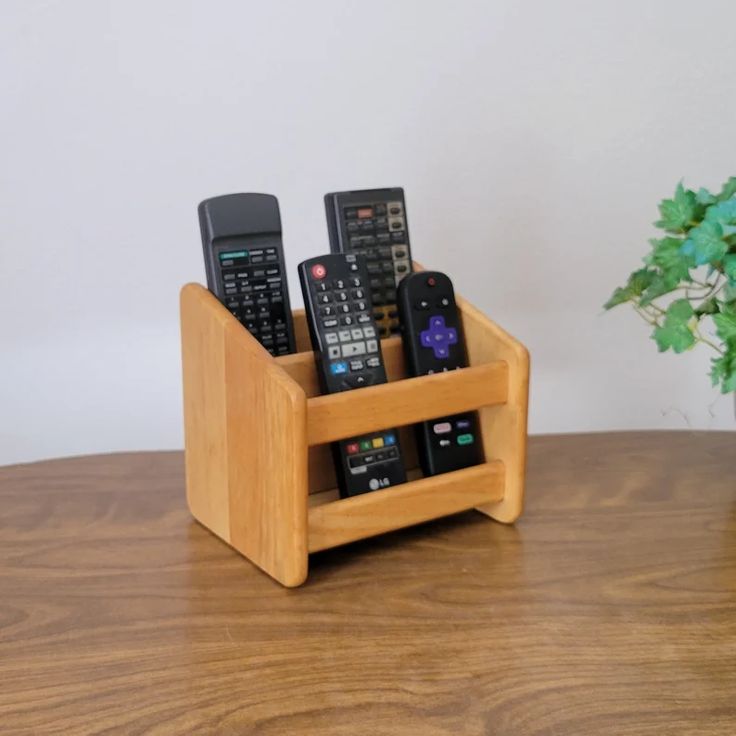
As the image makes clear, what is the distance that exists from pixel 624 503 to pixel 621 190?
576 mm

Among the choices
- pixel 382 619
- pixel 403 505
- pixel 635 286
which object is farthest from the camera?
pixel 635 286

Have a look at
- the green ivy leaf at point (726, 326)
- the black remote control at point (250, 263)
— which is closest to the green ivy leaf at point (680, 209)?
the green ivy leaf at point (726, 326)

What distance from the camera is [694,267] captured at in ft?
3.34

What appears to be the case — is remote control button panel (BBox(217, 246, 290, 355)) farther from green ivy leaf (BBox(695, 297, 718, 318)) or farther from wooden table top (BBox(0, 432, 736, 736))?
green ivy leaf (BBox(695, 297, 718, 318))

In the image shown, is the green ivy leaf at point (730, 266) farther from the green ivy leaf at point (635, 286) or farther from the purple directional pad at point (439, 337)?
the purple directional pad at point (439, 337)

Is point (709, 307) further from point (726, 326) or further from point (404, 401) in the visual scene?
point (404, 401)

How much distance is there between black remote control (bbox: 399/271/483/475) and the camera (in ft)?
3.33

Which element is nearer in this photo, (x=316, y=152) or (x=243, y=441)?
(x=243, y=441)

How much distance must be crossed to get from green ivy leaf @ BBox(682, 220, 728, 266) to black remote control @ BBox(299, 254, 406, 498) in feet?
0.90

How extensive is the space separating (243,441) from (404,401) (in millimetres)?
131

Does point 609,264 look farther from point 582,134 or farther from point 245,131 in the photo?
point 245,131

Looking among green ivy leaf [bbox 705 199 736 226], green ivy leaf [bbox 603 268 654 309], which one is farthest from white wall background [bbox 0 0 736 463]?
green ivy leaf [bbox 705 199 736 226]

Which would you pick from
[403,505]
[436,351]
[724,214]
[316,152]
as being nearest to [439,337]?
[436,351]

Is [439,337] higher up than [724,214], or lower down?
lower down
